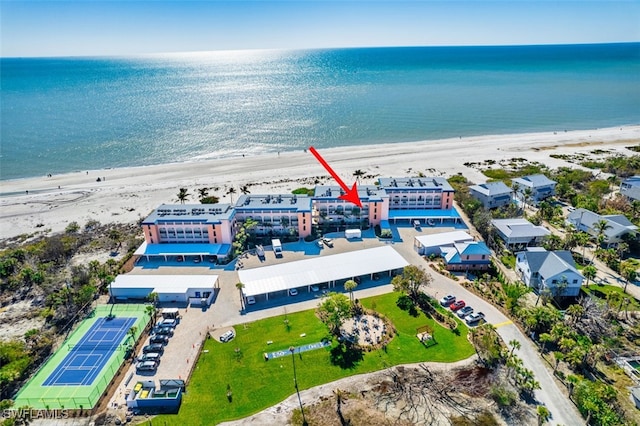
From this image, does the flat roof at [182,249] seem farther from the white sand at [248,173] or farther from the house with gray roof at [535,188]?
the house with gray roof at [535,188]

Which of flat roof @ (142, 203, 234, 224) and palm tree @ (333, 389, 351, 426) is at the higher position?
flat roof @ (142, 203, 234, 224)

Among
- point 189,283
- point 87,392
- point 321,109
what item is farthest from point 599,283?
point 321,109

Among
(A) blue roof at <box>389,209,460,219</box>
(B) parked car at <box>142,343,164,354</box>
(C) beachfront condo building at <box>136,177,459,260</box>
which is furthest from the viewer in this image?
(A) blue roof at <box>389,209,460,219</box>

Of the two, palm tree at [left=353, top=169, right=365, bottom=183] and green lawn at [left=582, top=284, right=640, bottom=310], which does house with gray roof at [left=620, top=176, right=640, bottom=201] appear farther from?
palm tree at [left=353, top=169, right=365, bottom=183]

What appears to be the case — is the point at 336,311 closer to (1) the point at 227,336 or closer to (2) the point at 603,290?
(1) the point at 227,336

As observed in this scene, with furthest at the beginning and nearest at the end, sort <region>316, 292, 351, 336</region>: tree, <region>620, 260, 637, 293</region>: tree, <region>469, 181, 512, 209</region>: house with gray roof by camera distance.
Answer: <region>469, 181, 512, 209</region>: house with gray roof
<region>620, 260, 637, 293</region>: tree
<region>316, 292, 351, 336</region>: tree

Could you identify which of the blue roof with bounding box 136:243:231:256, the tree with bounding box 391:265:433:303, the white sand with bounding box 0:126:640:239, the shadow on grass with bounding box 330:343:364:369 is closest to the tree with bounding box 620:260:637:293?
the tree with bounding box 391:265:433:303
